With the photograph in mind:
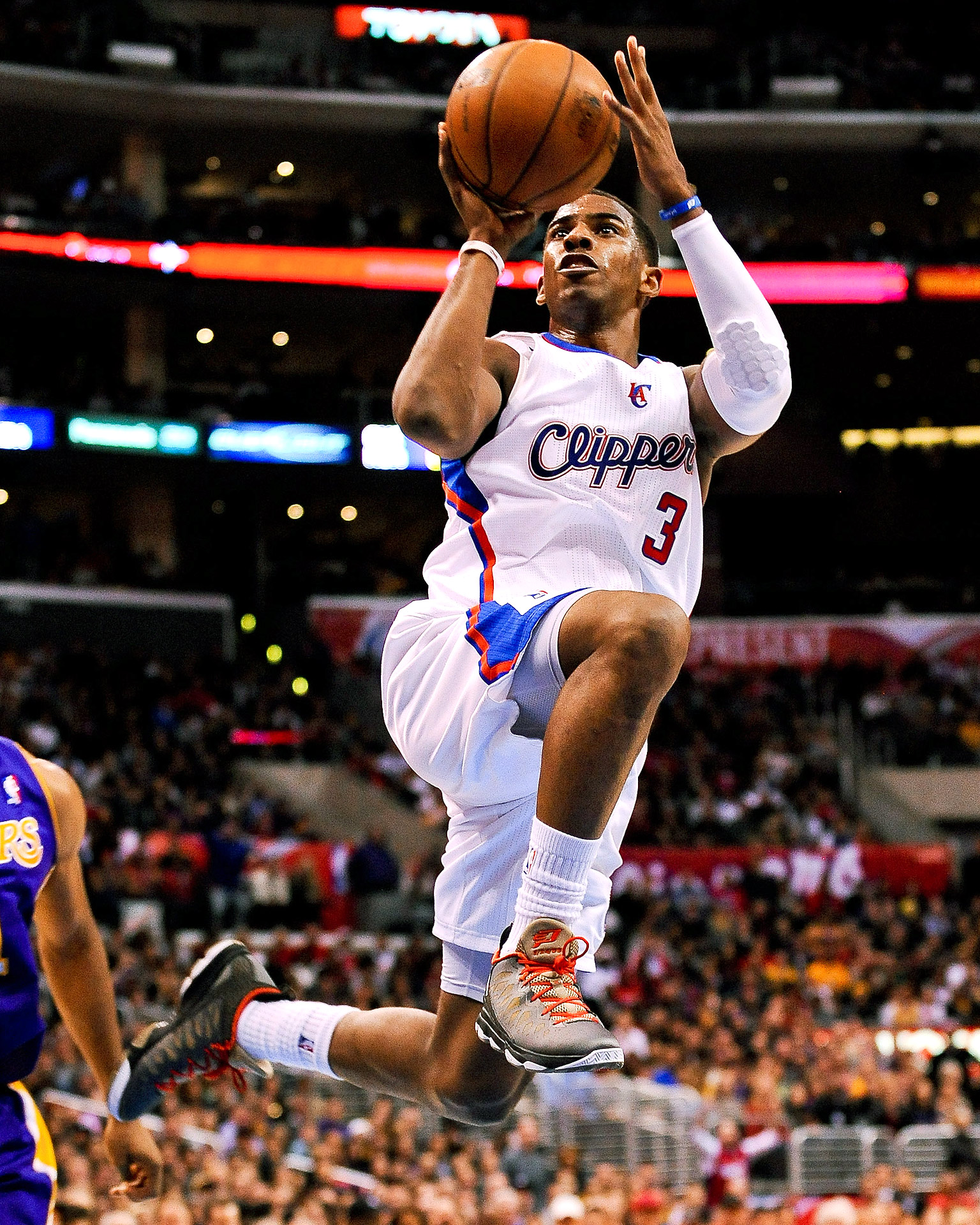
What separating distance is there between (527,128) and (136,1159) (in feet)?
10.1

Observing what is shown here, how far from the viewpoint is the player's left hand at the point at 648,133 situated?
14.4 feet

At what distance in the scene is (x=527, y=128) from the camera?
430 centimetres

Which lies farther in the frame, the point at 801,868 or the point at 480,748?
the point at 801,868

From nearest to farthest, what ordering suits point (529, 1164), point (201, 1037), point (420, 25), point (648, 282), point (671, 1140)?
point (648, 282)
point (201, 1037)
point (529, 1164)
point (671, 1140)
point (420, 25)

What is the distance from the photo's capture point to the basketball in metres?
4.31

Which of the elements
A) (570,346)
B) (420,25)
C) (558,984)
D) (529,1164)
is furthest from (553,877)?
(420,25)

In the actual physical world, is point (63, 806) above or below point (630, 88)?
below

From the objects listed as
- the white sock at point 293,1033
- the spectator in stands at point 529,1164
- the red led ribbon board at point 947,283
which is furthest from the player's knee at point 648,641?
the red led ribbon board at point 947,283

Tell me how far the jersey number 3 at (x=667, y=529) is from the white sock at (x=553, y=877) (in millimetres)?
893

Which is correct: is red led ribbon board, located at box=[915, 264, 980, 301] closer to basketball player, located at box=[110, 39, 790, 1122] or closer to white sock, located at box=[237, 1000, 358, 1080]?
basketball player, located at box=[110, 39, 790, 1122]

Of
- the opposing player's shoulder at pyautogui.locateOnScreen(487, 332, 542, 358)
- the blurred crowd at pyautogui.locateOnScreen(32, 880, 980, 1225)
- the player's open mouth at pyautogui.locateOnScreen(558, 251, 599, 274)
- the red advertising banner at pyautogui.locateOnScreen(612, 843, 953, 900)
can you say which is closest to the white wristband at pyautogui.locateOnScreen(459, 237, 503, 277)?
the opposing player's shoulder at pyautogui.locateOnScreen(487, 332, 542, 358)

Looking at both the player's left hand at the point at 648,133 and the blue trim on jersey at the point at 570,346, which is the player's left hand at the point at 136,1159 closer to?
the blue trim on jersey at the point at 570,346

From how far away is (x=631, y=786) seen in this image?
447 centimetres

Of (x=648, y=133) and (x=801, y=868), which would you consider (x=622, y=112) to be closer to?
(x=648, y=133)
